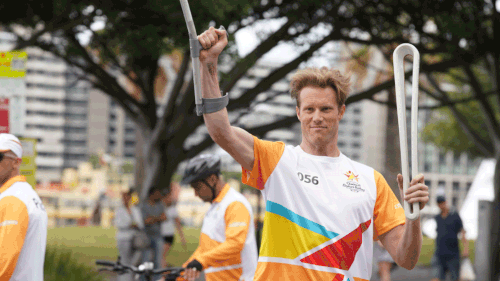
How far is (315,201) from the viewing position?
114 inches

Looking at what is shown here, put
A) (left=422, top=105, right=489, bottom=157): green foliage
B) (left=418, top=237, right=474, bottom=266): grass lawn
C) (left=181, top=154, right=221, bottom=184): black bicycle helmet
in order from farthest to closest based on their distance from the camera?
1. (left=422, top=105, right=489, bottom=157): green foliage
2. (left=418, top=237, right=474, bottom=266): grass lawn
3. (left=181, top=154, right=221, bottom=184): black bicycle helmet

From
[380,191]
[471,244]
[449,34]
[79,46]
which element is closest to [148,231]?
[79,46]

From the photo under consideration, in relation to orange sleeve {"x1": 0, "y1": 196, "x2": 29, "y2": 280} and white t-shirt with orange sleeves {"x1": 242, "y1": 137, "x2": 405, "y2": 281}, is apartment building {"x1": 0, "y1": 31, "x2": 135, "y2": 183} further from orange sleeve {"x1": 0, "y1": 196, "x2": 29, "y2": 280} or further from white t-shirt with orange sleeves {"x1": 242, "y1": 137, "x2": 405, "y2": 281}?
white t-shirt with orange sleeves {"x1": 242, "y1": 137, "x2": 405, "y2": 281}

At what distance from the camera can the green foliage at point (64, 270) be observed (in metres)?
9.19

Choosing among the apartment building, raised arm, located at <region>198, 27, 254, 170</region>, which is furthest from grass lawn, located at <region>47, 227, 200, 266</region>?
the apartment building

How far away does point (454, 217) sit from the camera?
1145cm

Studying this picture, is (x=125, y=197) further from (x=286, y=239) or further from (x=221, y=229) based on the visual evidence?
(x=286, y=239)

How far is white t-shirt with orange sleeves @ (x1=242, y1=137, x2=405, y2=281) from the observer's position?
286cm

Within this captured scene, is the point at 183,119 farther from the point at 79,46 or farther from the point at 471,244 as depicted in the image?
the point at 471,244

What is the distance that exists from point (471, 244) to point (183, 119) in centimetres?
1480

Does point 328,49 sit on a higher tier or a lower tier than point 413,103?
higher

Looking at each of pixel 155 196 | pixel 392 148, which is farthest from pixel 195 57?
pixel 392 148

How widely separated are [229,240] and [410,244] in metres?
2.05

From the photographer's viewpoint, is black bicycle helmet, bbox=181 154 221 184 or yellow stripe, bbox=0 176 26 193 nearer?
yellow stripe, bbox=0 176 26 193
